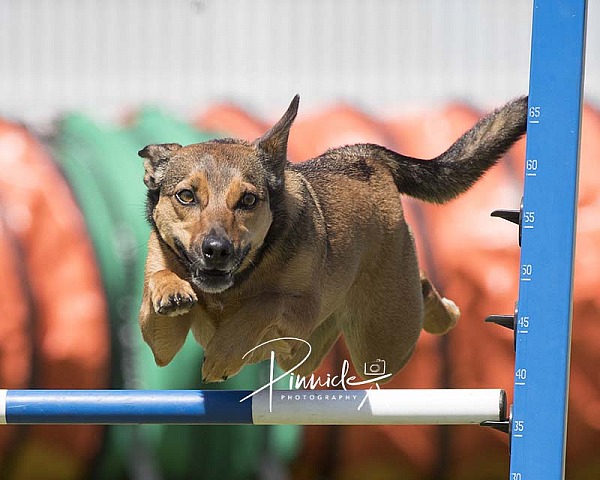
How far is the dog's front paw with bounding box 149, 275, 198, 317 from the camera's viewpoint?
11.8 ft

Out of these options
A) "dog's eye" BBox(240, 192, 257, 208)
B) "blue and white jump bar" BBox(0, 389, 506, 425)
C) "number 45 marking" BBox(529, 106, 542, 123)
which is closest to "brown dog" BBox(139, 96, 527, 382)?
"dog's eye" BBox(240, 192, 257, 208)

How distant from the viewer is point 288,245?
398 centimetres

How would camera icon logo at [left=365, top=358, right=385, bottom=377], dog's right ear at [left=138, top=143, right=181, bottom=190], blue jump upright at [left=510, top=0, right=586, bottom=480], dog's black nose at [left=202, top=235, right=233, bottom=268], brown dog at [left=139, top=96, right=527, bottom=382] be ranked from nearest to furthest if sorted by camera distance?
1. blue jump upright at [left=510, top=0, right=586, bottom=480]
2. dog's black nose at [left=202, top=235, right=233, bottom=268]
3. brown dog at [left=139, top=96, right=527, bottom=382]
4. dog's right ear at [left=138, top=143, right=181, bottom=190]
5. camera icon logo at [left=365, top=358, right=385, bottom=377]

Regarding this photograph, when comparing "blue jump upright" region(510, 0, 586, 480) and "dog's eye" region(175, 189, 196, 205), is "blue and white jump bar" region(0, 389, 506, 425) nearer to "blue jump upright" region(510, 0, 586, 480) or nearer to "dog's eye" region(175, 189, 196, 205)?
"blue jump upright" region(510, 0, 586, 480)

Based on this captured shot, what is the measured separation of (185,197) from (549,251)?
1232 millimetres

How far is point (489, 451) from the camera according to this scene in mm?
7062

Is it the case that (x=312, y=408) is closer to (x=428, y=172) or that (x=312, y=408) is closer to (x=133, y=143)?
(x=428, y=172)

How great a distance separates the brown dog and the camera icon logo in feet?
0.07

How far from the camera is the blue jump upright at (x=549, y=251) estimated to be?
3.32 metres

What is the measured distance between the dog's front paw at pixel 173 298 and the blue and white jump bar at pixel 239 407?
0.29 metres

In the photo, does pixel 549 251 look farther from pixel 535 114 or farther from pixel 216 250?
pixel 216 250

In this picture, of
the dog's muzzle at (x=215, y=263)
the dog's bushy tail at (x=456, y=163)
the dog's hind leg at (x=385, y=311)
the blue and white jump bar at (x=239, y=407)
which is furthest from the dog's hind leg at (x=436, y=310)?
the dog's muzzle at (x=215, y=263)

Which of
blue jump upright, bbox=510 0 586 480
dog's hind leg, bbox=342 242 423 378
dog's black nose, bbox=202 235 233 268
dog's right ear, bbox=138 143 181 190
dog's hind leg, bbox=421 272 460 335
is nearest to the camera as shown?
blue jump upright, bbox=510 0 586 480

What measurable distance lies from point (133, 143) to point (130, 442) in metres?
1.95
